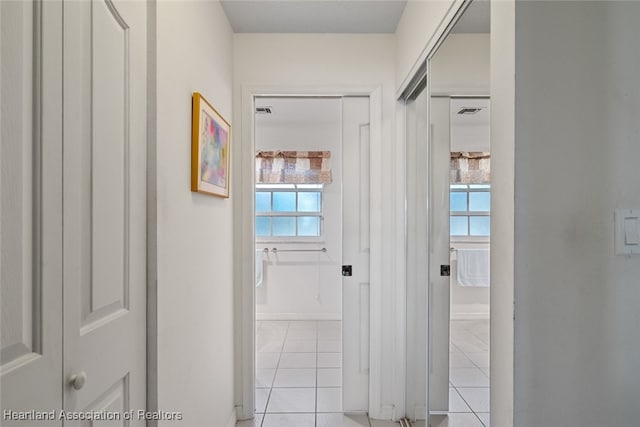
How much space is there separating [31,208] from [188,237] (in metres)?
0.75

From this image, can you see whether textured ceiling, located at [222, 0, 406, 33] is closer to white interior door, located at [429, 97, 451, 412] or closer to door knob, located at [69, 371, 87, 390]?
white interior door, located at [429, 97, 451, 412]

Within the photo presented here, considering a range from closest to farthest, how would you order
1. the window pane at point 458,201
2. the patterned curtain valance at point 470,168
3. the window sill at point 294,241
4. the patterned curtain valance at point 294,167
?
the patterned curtain valance at point 470,168 < the window pane at point 458,201 < the patterned curtain valance at point 294,167 < the window sill at point 294,241

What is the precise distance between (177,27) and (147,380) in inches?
50.7

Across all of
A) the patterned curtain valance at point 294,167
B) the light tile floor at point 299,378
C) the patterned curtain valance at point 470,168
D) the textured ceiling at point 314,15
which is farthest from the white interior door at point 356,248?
the patterned curtain valance at point 294,167

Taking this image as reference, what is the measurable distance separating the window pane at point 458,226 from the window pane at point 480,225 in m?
0.05

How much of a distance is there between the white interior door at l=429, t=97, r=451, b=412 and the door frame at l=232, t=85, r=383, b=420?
0.55 metres

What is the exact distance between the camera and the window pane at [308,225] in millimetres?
4305

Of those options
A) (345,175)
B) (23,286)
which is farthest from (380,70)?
(23,286)

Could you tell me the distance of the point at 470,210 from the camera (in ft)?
3.98

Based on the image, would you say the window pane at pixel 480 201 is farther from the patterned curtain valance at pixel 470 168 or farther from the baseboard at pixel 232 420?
the baseboard at pixel 232 420

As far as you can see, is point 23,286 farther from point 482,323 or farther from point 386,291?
point 386,291

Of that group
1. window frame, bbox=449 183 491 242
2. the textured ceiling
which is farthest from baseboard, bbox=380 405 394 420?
the textured ceiling

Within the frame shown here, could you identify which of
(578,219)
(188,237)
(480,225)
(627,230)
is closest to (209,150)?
(188,237)

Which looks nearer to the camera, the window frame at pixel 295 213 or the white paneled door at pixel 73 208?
the white paneled door at pixel 73 208
